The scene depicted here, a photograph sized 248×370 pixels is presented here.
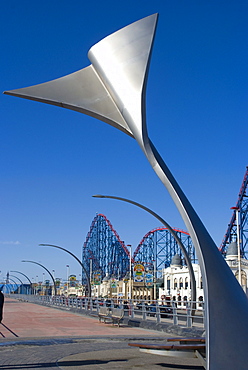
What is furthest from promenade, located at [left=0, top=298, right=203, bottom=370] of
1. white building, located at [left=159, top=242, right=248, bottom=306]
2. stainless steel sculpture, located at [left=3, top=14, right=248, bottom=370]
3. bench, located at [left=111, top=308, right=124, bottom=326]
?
white building, located at [left=159, top=242, right=248, bottom=306]

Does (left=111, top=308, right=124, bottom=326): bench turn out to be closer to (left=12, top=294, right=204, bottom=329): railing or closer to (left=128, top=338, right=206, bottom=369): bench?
(left=12, top=294, right=204, bottom=329): railing

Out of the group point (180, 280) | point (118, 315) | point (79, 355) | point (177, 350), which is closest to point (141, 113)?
point (177, 350)

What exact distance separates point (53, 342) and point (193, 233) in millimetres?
5680

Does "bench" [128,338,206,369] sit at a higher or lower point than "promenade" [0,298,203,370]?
higher

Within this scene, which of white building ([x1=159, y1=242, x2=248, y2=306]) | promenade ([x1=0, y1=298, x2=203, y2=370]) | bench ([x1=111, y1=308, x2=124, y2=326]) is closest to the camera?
promenade ([x1=0, y1=298, x2=203, y2=370])

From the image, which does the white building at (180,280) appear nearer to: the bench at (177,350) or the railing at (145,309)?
the railing at (145,309)

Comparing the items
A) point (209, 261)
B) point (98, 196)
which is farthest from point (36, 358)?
point (98, 196)

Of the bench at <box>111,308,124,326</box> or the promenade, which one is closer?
the promenade

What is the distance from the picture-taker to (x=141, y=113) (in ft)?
27.7

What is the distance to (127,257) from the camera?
81.2m

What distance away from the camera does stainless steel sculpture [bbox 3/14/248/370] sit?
257 inches

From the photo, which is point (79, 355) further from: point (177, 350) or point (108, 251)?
point (108, 251)

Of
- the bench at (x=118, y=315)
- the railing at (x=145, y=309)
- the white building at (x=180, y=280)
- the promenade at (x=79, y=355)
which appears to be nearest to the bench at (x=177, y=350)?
the promenade at (x=79, y=355)

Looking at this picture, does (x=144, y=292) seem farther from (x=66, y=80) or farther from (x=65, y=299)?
(x=66, y=80)
